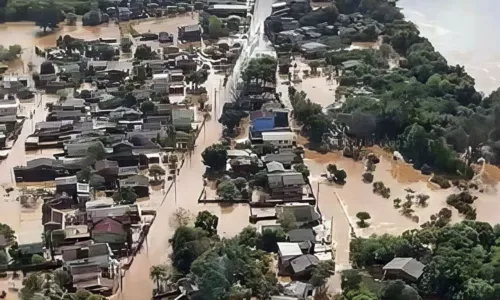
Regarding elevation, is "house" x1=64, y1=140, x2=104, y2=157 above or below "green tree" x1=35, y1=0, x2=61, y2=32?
below

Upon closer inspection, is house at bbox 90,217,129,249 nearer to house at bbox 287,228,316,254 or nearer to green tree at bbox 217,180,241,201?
green tree at bbox 217,180,241,201

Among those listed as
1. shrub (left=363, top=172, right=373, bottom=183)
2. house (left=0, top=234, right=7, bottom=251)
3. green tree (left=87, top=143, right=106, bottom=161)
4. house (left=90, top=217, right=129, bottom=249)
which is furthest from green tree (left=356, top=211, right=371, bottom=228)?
house (left=0, top=234, right=7, bottom=251)

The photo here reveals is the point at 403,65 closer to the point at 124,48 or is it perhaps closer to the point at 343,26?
the point at 343,26

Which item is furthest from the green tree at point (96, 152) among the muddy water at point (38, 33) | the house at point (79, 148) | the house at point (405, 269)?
the muddy water at point (38, 33)

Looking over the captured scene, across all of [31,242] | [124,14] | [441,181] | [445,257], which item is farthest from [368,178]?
[124,14]

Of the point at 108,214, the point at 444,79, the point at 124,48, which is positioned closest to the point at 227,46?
the point at 124,48
